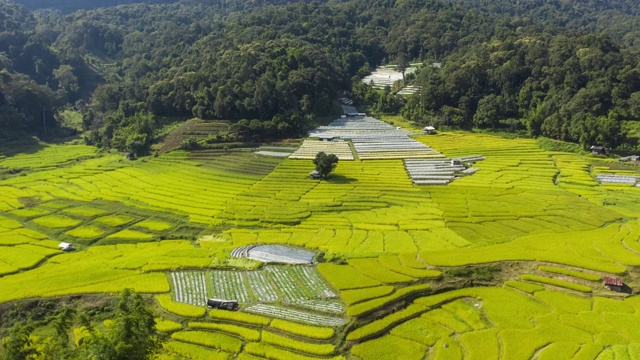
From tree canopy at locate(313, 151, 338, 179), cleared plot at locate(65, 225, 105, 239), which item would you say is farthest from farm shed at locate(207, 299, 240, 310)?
tree canopy at locate(313, 151, 338, 179)

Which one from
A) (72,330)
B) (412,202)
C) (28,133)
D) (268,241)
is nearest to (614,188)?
(412,202)

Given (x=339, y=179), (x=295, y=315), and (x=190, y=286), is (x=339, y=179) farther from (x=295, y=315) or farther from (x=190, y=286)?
(x=295, y=315)

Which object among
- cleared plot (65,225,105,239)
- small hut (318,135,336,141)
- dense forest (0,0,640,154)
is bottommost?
cleared plot (65,225,105,239)

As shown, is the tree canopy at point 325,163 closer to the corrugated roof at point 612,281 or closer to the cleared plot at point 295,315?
the cleared plot at point 295,315

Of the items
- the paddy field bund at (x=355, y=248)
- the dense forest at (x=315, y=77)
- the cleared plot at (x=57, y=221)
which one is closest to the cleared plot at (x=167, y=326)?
the paddy field bund at (x=355, y=248)

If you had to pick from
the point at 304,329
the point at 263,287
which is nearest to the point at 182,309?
the point at 263,287

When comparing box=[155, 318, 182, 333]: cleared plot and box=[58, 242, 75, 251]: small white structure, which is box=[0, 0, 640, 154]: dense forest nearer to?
box=[58, 242, 75, 251]: small white structure

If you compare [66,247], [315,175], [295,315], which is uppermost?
[315,175]
